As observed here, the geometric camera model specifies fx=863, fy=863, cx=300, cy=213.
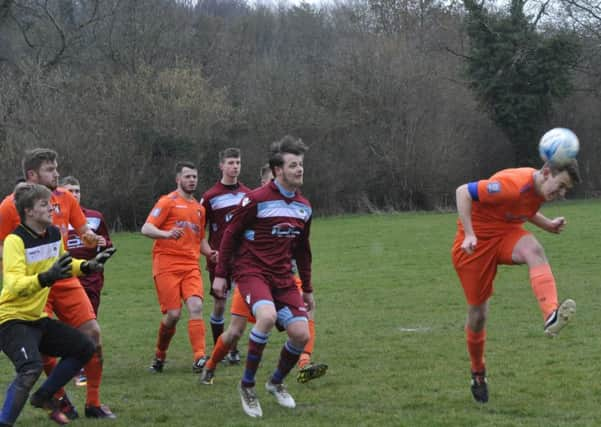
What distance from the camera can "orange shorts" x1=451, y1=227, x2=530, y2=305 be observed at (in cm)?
658

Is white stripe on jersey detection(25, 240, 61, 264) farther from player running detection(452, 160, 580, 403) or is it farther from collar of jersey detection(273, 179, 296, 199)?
player running detection(452, 160, 580, 403)

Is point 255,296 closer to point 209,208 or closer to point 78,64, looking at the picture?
point 209,208

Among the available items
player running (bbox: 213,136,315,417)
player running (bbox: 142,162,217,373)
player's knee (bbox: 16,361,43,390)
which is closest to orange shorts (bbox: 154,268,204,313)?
player running (bbox: 142,162,217,373)

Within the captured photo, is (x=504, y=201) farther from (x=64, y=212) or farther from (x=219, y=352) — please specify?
(x=64, y=212)

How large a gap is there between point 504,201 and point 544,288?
750 millimetres

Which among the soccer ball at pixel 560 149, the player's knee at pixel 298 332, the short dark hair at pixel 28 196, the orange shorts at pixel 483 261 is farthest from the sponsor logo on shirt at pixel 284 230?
the soccer ball at pixel 560 149

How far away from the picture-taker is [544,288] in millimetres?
6074

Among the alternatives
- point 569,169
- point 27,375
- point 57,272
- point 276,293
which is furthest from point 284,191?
point 27,375

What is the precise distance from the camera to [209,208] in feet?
32.1

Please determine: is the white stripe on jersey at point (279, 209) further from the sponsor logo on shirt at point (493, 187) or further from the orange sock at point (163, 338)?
the orange sock at point (163, 338)

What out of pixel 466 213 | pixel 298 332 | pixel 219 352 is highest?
pixel 466 213

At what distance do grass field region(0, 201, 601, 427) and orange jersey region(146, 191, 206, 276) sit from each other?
1.14 metres

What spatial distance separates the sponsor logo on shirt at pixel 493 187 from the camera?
21.1 ft

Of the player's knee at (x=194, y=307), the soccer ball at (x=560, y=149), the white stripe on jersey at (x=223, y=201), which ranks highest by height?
the soccer ball at (x=560, y=149)
